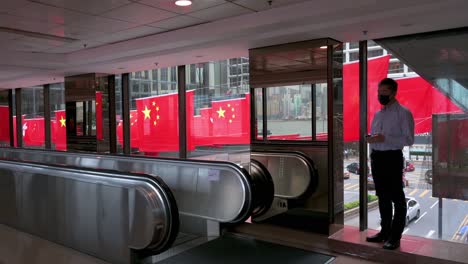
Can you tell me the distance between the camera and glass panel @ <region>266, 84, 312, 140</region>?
538cm

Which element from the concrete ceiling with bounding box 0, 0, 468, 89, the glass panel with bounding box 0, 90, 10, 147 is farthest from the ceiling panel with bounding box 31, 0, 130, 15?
the glass panel with bounding box 0, 90, 10, 147

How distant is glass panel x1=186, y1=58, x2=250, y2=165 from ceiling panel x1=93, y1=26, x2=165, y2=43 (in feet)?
4.98

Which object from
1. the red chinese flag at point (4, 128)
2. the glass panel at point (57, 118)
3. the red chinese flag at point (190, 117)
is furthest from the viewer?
the red chinese flag at point (4, 128)

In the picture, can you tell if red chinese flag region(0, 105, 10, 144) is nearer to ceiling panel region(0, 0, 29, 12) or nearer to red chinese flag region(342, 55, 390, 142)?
ceiling panel region(0, 0, 29, 12)

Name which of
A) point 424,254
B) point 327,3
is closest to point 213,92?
point 327,3

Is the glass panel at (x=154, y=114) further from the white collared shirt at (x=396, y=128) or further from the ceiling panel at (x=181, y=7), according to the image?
the white collared shirt at (x=396, y=128)

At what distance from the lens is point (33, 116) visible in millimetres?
12055

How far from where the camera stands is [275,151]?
18.8 feet

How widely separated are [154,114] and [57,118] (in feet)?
14.0

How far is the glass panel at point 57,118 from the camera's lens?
1094 cm

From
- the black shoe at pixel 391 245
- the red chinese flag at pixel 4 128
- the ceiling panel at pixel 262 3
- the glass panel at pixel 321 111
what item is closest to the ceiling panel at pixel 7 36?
the ceiling panel at pixel 262 3

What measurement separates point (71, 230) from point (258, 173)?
2604 millimetres

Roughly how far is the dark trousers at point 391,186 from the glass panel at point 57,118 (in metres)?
8.93

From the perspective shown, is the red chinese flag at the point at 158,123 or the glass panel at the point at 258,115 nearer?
the glass panel at the point at 258,115
